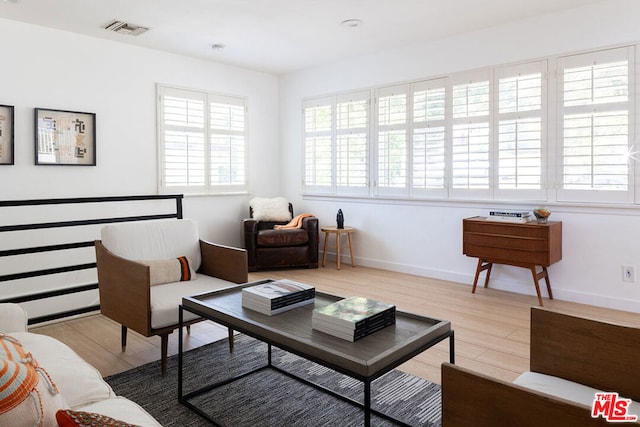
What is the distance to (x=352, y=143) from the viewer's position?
224 inches

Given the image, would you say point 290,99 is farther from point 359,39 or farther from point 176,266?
point 176,266

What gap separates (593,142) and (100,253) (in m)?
4.00

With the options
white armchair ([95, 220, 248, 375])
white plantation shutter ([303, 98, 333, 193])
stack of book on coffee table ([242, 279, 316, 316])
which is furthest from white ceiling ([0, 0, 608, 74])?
stack of book on coffee table ([242, 279, 316, 316])

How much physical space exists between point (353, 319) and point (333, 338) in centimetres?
11

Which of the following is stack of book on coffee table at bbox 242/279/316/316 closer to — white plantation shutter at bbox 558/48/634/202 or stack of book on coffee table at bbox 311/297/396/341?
stack of book on coffee table at bbox 311/297/396/341

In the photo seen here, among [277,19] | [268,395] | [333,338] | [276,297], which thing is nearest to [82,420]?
[333,338]

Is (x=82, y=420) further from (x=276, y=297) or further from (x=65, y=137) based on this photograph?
(x=65, y=137)

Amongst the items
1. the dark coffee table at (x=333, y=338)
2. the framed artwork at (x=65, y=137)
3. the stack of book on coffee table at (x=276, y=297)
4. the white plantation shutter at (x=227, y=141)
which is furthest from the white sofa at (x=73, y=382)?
the white plantation shutter at (x=227, y=141)

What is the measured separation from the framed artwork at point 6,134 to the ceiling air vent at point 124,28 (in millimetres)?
1172

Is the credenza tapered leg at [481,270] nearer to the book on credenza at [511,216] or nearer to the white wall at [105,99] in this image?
the book on credenza at [511,216]

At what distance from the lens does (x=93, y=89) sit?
15.2 ft

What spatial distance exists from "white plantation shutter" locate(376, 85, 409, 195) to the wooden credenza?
3.88 feet

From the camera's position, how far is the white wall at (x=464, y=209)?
12.5ft

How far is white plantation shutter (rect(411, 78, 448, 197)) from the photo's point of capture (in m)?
4.85
